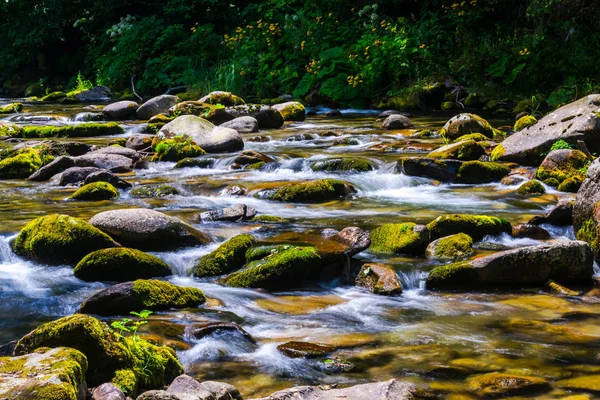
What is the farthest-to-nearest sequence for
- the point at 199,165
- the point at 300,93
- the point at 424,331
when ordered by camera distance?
1. the point at 300,93
2. the point at 199,165
3. the point at 424,331

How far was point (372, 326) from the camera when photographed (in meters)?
4.96

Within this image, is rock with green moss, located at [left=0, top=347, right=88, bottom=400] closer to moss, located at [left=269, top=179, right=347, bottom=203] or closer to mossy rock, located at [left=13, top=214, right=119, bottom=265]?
mossy rock, located at [left=13, top=214, right=119, bottom=265]

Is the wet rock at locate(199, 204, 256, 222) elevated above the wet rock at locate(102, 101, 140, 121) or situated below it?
below

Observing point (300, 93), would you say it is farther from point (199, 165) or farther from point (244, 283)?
point (244, 283)

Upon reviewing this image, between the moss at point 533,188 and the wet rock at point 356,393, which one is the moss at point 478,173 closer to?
the moss at point 533,188

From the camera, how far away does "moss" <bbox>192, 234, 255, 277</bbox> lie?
242 inches

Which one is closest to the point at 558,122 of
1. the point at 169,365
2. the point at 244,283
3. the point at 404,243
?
the point at 404,243

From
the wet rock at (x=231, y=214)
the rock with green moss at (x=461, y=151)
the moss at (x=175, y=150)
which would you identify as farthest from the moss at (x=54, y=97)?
the wet rock at (x=231, y=214)

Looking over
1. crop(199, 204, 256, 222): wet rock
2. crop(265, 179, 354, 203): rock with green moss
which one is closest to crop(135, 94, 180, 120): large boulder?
crop(265, 179, 354, 203): rock with green moss

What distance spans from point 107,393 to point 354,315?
239 centimetres

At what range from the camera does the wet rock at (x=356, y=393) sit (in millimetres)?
3434

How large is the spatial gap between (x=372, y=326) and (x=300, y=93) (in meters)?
16.4

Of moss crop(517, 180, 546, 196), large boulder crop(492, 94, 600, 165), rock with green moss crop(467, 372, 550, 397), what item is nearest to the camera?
rock with green moss crop(467, 372, 550, 397)

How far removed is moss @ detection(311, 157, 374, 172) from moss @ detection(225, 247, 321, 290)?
4.87 meters
